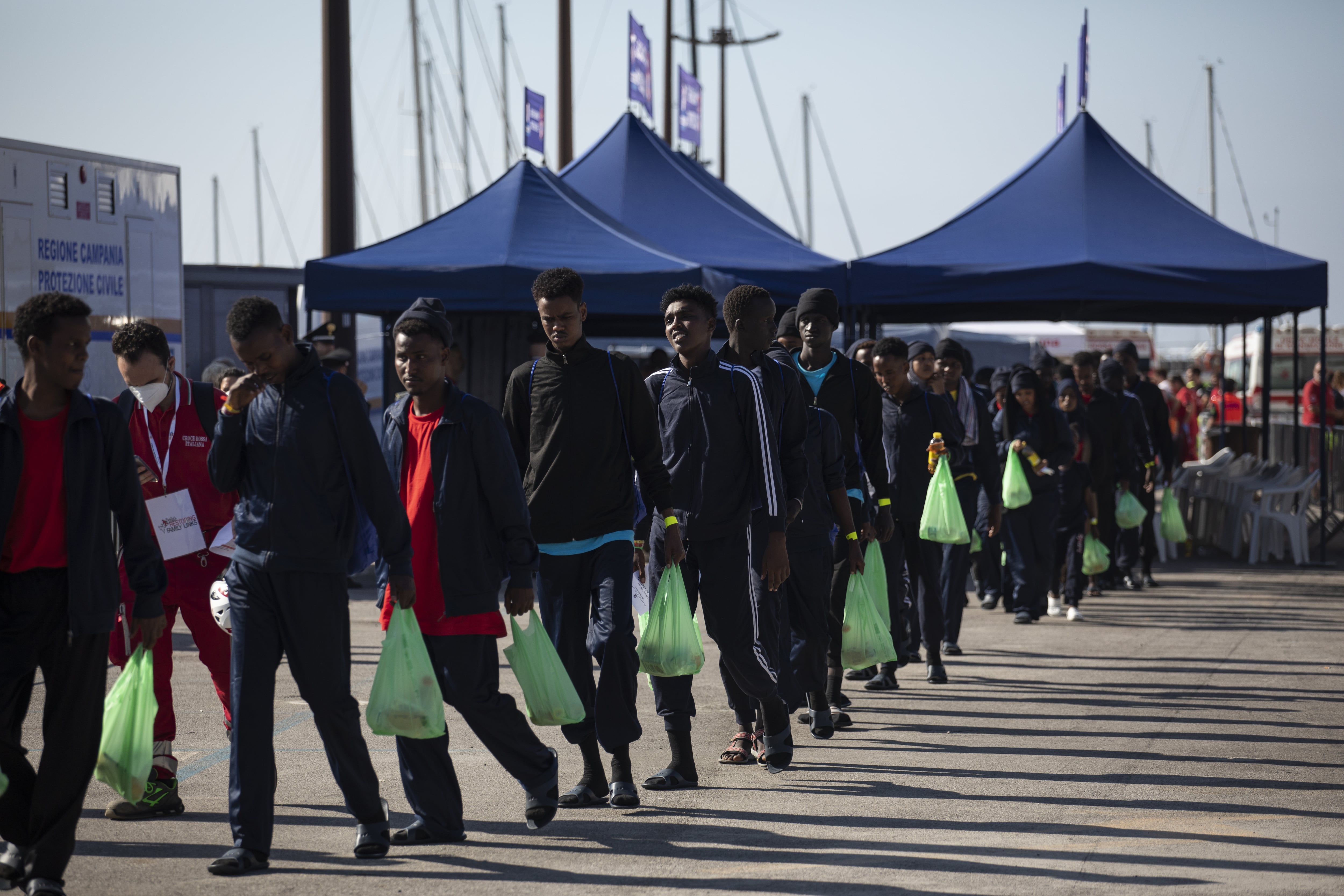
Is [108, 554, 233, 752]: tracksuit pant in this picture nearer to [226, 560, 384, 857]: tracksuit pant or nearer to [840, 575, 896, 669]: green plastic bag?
[226, 560, 384, 857]: tracksuit pant

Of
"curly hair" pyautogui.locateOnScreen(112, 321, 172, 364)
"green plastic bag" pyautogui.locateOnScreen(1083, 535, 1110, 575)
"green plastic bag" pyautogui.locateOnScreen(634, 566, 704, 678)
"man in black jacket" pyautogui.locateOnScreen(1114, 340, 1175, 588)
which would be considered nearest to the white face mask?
"curly hair" pyautogui.locateOnScreen(112, 321, 172, 364)

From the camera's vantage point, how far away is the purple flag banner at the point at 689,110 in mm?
23312

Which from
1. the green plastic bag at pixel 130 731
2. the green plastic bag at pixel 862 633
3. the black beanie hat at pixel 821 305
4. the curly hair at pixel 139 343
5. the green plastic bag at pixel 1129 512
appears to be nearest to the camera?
the green plastic bag at pixel 130 731

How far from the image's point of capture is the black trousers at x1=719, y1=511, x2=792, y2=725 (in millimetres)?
6199

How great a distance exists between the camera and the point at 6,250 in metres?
9.75

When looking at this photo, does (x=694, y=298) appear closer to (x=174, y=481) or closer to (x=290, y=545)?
(x=290, y=545)

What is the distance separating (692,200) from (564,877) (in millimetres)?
12752

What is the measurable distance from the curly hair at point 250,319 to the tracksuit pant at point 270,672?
78cm

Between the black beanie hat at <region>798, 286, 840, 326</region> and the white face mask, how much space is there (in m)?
3.13

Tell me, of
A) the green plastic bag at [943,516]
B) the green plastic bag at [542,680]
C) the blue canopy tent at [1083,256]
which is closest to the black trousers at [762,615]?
the green plastic bag at [542,680]

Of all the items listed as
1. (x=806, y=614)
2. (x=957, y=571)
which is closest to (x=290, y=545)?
(x=806, y=614)

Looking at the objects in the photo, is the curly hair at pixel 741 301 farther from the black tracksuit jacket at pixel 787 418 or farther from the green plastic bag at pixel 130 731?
the green plastic bag at pixel 130 731

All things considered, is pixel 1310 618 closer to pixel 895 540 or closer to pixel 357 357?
pixel 895 540

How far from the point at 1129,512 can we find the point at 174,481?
9.51 m
